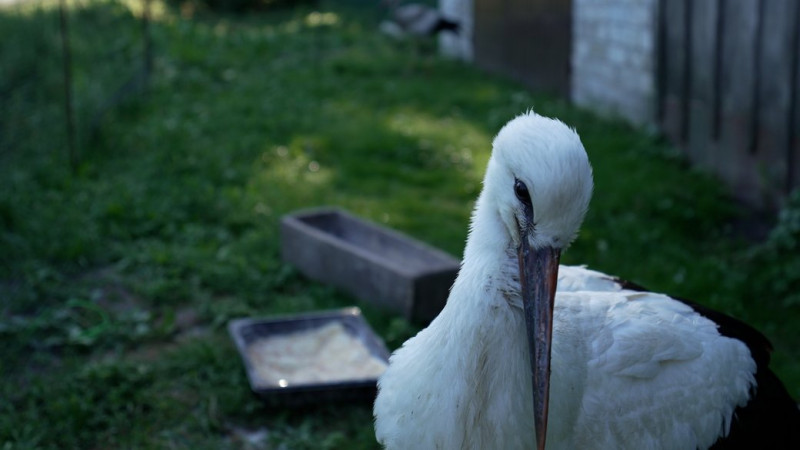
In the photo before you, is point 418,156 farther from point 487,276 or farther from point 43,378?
point 487,276

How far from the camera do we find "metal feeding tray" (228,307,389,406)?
3.80 metres

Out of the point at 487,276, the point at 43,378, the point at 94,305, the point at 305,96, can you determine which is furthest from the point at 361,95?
the point at 487,276

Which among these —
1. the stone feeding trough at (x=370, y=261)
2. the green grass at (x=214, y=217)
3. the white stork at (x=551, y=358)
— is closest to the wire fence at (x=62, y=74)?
the green grass at (x=214, y=217)

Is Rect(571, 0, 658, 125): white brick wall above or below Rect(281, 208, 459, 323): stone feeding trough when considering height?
above

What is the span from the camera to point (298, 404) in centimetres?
382

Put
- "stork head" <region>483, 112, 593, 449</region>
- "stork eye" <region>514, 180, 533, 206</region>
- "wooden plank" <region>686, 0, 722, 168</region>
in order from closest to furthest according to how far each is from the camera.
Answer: "stork head" <region>483, 112, 593, 449</region> < "stork eye" <region>514, 180, 533, 206</region> < "wooden plank" <region>686, 0, 722, 168</region>

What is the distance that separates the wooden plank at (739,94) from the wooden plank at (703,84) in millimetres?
91

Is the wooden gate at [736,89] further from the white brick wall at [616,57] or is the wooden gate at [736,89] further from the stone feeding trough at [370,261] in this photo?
the stone feeding trough at [370,261]

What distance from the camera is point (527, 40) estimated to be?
369 inches

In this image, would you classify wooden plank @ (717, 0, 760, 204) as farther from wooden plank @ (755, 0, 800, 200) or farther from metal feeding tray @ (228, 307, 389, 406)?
metal feeding tray @ (228, 307, 389, 406)

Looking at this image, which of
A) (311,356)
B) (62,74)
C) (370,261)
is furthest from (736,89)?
(62,74)

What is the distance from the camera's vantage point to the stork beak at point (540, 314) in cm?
212

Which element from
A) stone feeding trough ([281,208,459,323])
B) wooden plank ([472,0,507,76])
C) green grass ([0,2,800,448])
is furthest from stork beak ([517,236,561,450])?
wooden plank ([472,0,507,76])

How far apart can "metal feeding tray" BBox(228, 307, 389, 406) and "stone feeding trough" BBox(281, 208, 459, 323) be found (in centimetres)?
21
